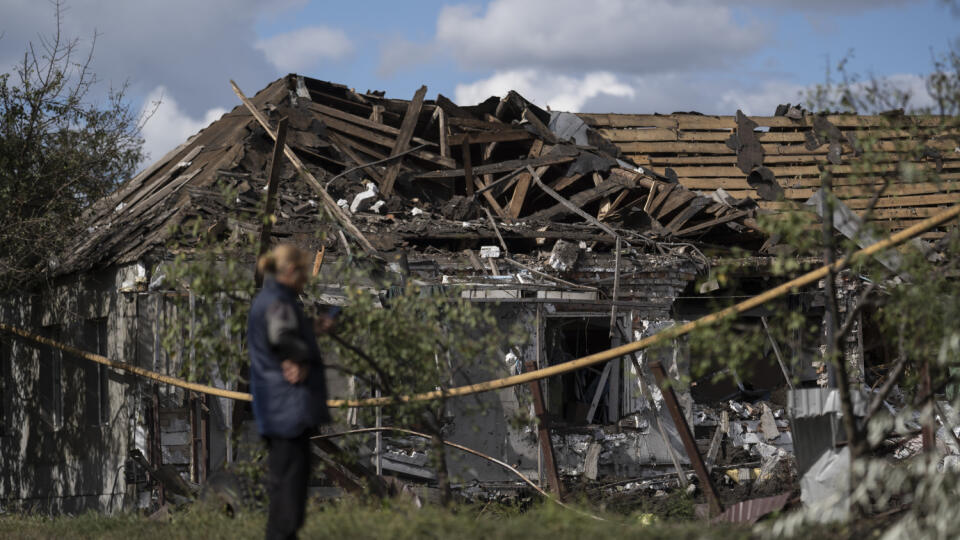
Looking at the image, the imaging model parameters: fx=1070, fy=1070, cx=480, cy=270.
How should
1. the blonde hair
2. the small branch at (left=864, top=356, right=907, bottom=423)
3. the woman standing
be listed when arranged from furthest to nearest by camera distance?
the small branch at (left=864, top=356, right=907, bottom=423)
the blonde hair
the woman standing

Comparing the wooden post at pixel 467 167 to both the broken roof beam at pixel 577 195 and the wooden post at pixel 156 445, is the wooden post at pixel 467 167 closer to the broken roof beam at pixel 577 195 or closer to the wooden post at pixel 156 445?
the broken roof beam at pixel 577 195

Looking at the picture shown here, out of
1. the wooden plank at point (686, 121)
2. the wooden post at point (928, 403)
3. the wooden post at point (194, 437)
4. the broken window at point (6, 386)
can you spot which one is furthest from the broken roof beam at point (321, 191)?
the wooden post at point (928, 403)

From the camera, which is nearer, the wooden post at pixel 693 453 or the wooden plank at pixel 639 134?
the wooden post at pixel 693 453

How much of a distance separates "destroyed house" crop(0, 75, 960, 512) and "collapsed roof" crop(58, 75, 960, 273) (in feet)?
0.11

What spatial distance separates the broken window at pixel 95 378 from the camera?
44.9 feet

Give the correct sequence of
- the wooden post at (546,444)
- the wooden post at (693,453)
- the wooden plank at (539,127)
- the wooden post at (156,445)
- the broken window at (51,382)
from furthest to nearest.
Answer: the wooden plank at (539,127), the broken window at (51,382), the wooden post at (156,445), the wooden post at (546,444), the wooden post at (693,453)

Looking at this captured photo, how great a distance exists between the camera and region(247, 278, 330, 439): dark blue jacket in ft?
18.3

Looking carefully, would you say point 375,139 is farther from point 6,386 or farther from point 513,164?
point 6,386

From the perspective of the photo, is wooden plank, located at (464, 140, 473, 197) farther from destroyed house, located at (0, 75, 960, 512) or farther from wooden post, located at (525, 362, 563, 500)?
wooden post, located at (525, 362, 563, 500)

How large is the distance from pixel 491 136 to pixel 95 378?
6.53 m

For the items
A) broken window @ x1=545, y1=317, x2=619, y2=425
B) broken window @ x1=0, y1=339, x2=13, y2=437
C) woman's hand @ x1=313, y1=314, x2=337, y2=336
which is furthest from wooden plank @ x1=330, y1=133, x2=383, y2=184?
woman's hand @ x1=313, y1=314, x2=337, y2=336

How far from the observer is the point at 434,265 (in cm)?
1330

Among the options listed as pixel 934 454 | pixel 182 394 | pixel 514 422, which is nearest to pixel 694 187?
pixel 182 394

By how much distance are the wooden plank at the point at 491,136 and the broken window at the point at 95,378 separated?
562cm
